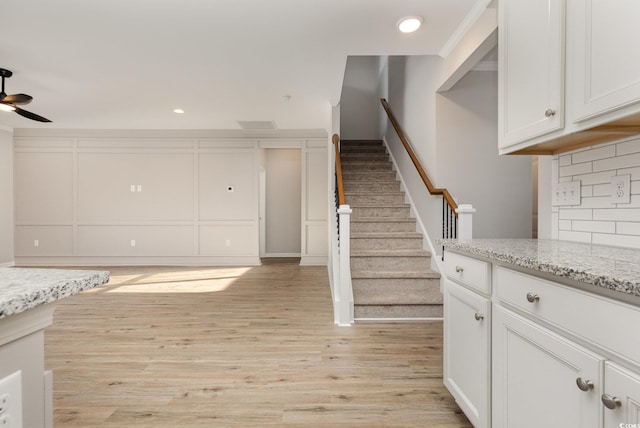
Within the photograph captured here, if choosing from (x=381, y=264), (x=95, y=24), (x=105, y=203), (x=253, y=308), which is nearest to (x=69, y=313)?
(x=253, y=308)

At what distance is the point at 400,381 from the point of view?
2.08 meters

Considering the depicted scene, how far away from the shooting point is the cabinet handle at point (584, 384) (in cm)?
89

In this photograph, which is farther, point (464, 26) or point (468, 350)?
point (464, 26)

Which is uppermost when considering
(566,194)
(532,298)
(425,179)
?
(425,179)

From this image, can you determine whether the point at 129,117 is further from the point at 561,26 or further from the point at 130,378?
the point at 561,26

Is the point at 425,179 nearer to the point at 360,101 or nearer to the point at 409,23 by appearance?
the point at 409,23

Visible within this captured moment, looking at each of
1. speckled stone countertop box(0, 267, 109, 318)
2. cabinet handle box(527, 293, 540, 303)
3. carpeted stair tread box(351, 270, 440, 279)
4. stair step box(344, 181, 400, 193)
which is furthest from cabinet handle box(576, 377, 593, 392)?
stair step box(344, 181, 400, 193)

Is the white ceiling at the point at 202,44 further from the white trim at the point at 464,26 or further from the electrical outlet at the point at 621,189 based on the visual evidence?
the electrical outlet at the point at 621,189

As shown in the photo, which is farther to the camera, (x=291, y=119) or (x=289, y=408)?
(x=291, y=119)

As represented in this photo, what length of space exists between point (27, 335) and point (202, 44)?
109 inches

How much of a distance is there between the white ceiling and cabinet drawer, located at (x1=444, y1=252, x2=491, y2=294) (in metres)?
1.73

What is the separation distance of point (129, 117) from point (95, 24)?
3190 mm

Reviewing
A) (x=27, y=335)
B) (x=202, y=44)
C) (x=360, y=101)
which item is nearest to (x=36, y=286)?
(x=27, y=335)

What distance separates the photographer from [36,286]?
67cm
